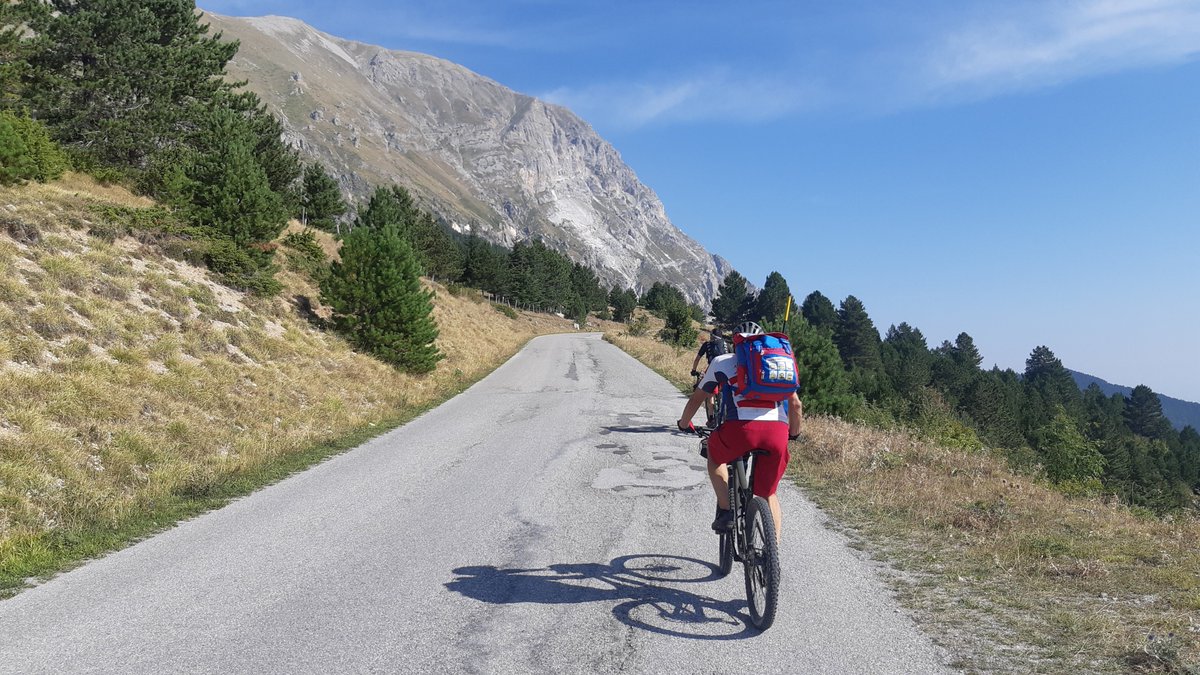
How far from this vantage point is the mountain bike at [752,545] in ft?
13.4

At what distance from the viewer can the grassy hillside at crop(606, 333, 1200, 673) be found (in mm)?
3898

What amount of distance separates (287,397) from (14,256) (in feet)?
19.5

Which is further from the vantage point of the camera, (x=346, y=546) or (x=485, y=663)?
(x=346, y=546)

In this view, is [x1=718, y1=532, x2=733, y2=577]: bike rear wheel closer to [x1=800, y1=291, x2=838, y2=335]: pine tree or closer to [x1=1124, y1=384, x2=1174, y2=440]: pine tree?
[x1=800, y1=291, x2=838, y2=335]: pine tree

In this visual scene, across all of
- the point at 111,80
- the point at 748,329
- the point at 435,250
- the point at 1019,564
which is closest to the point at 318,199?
the point at 111,80

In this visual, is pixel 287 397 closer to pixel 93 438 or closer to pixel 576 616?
pixel 93 438

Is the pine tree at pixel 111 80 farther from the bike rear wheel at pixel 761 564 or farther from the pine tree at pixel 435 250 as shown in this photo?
the bike rear wheel at pixel 761 564

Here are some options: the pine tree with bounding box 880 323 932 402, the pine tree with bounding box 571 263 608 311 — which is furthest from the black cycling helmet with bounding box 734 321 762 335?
the pine tree with bounding box 571 263 608 311

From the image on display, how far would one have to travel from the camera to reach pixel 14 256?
13.0m

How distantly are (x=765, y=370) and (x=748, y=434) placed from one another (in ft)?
1.61

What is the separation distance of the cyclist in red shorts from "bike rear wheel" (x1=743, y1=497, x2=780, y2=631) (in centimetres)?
14

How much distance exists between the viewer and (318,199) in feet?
126

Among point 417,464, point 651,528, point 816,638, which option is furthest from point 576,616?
point 417,464

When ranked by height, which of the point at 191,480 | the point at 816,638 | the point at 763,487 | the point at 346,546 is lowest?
the point at 191,480
